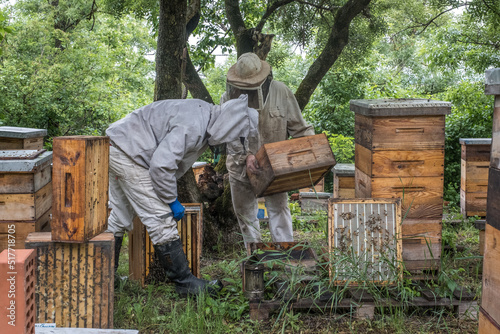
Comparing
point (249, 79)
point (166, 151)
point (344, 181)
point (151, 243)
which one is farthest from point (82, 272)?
point (344, 181)

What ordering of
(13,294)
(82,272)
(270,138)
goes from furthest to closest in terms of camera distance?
(270,138)
(82,272)
(13,294)

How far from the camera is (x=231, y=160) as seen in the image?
407 cm

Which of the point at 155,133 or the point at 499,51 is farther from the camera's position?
the point at 499,51

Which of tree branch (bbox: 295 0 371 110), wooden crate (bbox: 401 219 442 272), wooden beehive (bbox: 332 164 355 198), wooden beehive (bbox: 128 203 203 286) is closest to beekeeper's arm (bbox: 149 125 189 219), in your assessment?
wooden beehive (bbox: 128 203 203 286)

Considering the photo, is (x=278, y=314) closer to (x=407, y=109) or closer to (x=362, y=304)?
(x=362, y=304)

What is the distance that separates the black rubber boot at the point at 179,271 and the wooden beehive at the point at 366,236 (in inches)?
33.3

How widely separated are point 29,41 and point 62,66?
6.72 feet

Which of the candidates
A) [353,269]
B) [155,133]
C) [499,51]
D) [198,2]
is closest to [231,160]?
[155,133]

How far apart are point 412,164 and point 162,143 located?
1636mm

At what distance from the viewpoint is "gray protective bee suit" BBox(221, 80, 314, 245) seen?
4027mm

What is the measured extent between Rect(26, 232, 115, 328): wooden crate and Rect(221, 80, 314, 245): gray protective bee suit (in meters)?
1.58

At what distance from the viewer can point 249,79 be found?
12.2 feet

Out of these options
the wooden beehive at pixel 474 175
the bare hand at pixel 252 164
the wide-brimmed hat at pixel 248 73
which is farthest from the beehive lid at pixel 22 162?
the wooden beehive at pixel 474 175

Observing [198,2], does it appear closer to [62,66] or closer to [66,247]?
[66,247]
